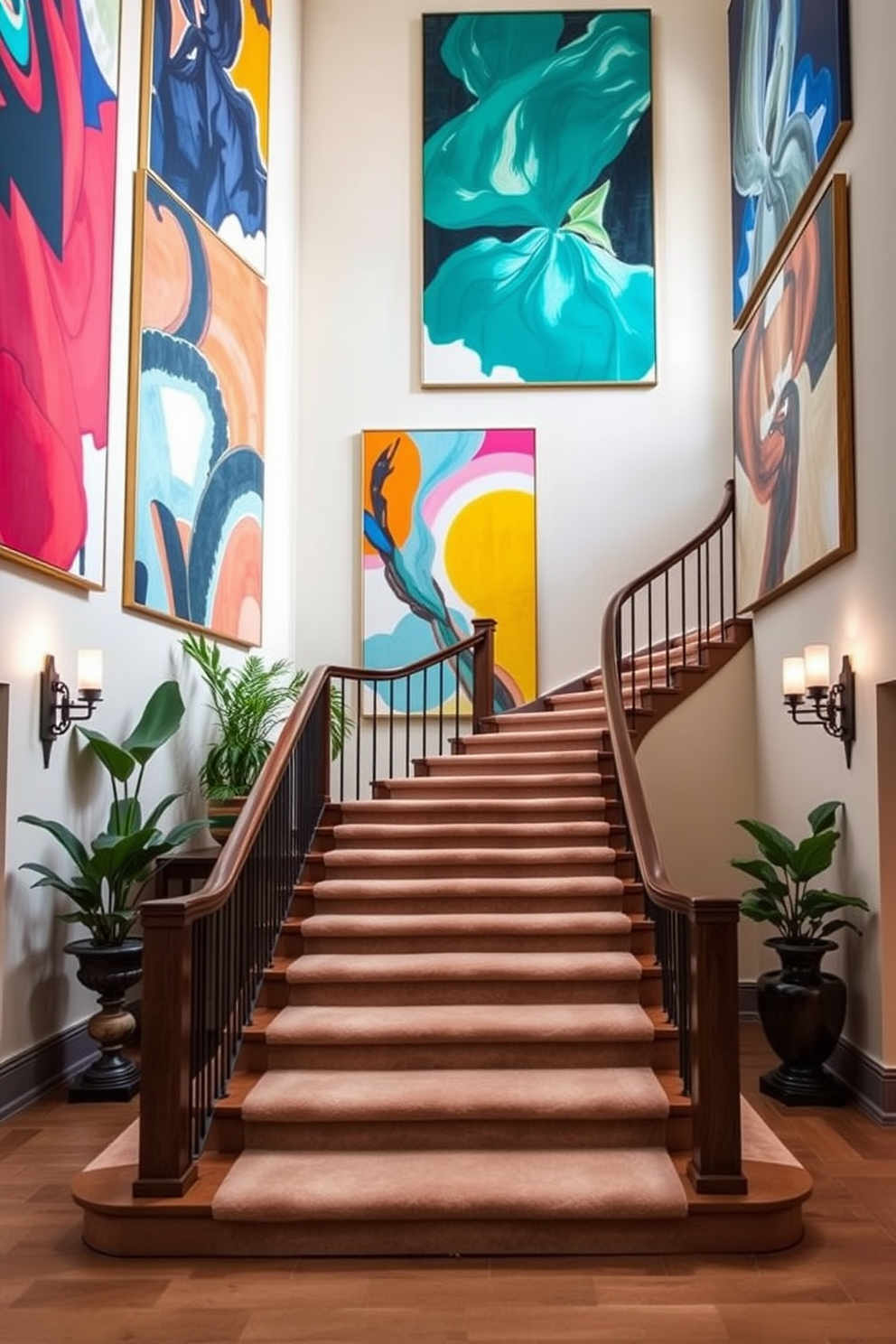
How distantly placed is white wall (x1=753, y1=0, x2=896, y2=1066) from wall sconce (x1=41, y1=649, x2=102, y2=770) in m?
3.43

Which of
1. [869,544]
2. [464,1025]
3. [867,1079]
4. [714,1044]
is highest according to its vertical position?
[869,544]

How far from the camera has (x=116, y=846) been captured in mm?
5473

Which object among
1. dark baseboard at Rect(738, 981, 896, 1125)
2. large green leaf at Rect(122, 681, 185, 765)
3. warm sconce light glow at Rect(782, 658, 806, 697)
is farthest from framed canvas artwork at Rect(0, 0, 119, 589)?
dark baseboard at Rect(738, 981, 896, 1125)

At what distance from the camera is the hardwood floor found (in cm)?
332

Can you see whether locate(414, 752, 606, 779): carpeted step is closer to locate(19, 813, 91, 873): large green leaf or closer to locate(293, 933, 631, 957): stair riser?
locate(293, 933, 631, 957): stair riser

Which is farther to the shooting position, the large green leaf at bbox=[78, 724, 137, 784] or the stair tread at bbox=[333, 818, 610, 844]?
the stair tread at bbox=[333, 818, 610, 844]

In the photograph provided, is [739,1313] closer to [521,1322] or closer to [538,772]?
[521,1322]

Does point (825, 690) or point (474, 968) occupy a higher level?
point (825, 690)

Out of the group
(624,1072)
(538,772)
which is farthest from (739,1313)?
(538,772)

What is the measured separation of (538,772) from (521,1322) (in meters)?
4.06

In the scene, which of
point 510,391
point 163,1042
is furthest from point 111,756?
point 510,391

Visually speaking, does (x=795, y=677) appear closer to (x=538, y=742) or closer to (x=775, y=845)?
(x=775, y=845)

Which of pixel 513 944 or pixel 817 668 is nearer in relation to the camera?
pixel 513 944

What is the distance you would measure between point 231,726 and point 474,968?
9.12ft
